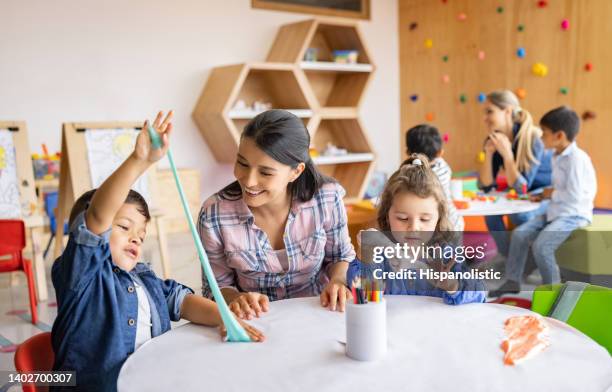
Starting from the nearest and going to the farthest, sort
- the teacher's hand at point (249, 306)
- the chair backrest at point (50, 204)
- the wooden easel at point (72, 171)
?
the teacher's hand at point (249, 306)
the wooden easel at point (72, 171)
the chair backrest at point (50, 204)

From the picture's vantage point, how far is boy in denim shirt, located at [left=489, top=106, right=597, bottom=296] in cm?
327

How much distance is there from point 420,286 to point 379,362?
627 mm

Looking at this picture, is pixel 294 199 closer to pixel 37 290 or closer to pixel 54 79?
pixel 37 290

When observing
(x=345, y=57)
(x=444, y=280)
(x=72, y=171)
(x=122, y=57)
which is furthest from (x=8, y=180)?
(x=345, y=57)

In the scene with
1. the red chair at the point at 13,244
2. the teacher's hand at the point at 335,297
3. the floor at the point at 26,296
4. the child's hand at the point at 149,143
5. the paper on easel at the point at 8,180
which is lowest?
the floor at the point at 26,296

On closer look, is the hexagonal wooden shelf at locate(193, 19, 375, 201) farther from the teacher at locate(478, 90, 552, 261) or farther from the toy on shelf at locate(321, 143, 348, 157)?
the teacher at locate(478, 90, 552, 261)

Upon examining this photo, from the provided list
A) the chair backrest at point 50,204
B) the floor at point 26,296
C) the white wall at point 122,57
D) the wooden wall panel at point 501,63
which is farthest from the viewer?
the wooden wall panel at point 501,63

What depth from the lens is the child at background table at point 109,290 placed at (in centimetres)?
124

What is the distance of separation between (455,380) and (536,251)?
100 inches

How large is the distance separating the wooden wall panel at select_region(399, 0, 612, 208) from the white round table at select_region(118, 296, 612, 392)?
409cm

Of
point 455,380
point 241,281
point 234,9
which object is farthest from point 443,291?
point 234,9

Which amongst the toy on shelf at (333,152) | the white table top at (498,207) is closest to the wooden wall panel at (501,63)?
the toy on shelf at (333,152)

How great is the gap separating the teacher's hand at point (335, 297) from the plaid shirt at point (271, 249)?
0.31 m

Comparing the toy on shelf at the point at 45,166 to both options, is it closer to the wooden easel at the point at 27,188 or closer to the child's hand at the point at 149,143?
the wooden easel at the point at 27,188
